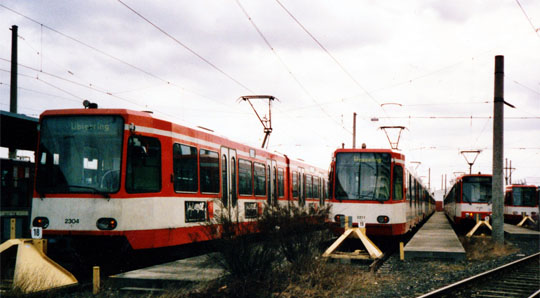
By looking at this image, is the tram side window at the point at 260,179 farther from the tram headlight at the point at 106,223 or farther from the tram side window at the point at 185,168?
the tram headlight at the point at 106,223

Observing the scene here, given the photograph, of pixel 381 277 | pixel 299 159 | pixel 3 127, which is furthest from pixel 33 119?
pixel 299 159

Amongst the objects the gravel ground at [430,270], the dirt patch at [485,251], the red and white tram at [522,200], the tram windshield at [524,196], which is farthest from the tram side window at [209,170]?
the tram windshield at [524,196]

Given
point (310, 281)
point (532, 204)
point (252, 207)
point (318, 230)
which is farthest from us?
point (532, 204)

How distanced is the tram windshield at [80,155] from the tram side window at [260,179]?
7.15 metres

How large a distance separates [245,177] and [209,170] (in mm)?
2831

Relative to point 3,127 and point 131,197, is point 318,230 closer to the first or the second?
point 131,197

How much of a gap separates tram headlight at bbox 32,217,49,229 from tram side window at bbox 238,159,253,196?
6016mm

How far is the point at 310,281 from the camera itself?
995 centimetres

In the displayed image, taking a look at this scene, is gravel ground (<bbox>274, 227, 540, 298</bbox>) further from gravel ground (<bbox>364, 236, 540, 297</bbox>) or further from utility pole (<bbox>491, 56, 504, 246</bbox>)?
utility pole (<bbox>491, 56, 504, 246</bbox>)

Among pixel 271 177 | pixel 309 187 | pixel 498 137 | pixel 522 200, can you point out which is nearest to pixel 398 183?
pixel 271 177

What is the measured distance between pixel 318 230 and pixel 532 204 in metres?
31.8

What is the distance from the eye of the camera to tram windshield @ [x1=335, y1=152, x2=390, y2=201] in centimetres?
1708

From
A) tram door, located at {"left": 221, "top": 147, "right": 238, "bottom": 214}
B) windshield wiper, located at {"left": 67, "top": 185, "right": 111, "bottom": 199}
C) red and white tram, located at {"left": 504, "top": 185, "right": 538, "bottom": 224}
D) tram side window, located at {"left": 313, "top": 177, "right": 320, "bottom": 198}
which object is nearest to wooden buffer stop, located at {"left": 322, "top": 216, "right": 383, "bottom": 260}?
tram door, located at {"left": 221, "top": 147, "right": 238, "bottom": 214}

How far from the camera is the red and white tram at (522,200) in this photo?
38531mm
